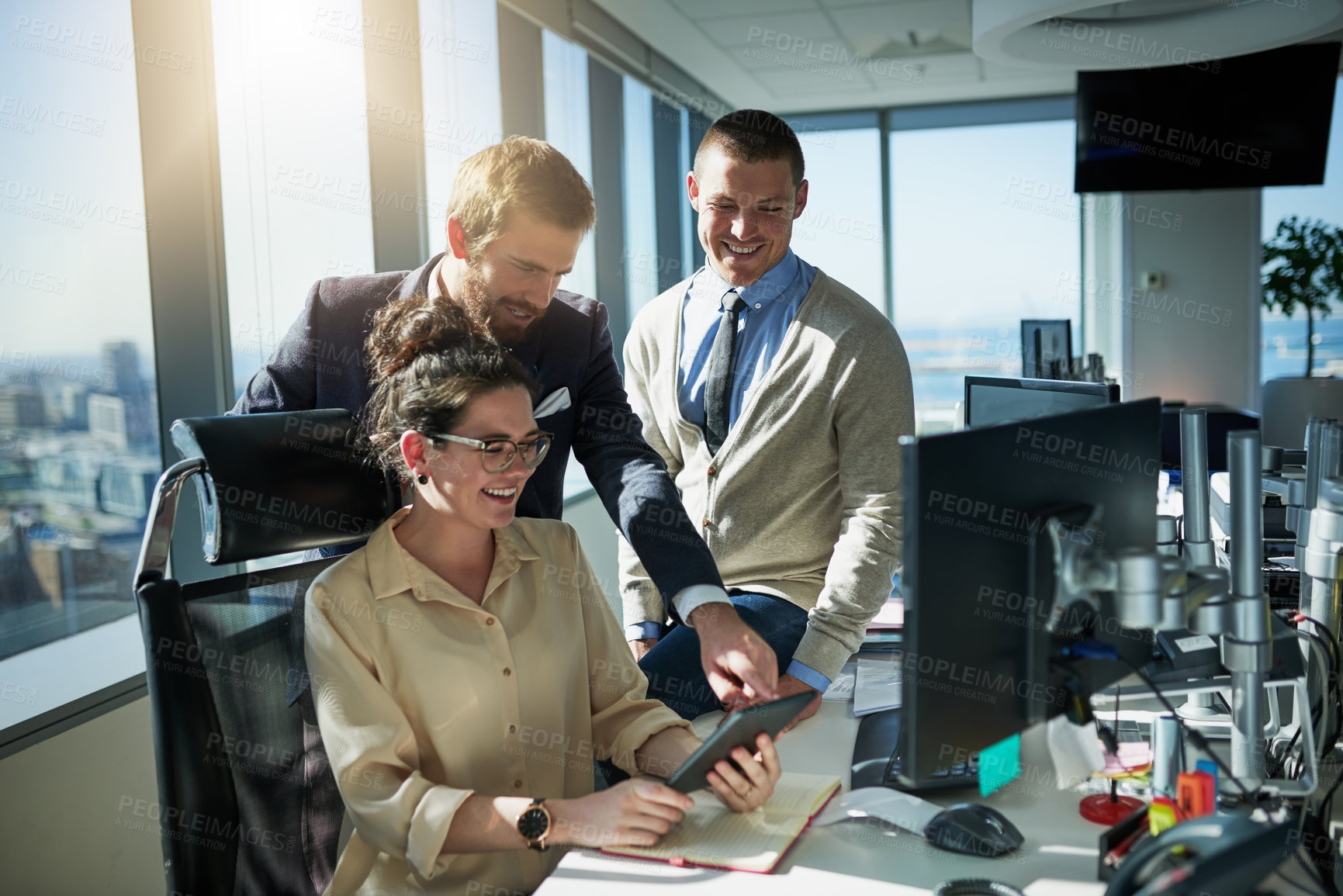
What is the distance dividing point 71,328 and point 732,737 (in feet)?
5.85

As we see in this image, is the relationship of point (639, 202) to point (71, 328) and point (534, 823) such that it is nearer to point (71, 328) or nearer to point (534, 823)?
point (71, 328)

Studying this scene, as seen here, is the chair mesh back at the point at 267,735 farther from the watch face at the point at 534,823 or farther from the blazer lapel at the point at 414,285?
the blazer lapel at the point at 414,285

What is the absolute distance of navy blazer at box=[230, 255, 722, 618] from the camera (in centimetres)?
166

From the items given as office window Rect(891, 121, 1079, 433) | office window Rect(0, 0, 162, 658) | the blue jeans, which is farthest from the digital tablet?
office window Rect(891, 121, 1079, 433)

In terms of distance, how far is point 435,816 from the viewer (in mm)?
1188

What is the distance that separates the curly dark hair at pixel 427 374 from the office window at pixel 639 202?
410 centimetres

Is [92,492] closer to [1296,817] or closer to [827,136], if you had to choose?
[1296,817]

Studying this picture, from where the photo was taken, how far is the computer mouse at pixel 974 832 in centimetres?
110

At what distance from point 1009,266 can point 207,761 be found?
800 cm

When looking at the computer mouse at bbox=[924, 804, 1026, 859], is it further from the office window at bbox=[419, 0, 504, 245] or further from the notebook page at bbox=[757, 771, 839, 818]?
the office window at bbox=[419, 0, 504, 245]

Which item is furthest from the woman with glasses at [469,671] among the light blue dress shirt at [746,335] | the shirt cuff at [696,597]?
the light blue dress shirt at [746,335]

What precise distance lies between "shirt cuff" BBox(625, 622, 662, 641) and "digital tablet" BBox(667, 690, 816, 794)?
88cm

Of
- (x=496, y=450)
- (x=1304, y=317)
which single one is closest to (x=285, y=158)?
(x=496, y=450)

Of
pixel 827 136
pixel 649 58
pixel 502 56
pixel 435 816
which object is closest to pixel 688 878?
pixel 435 816
